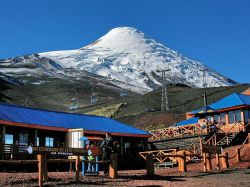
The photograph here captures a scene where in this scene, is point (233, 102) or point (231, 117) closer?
point (231, 117)

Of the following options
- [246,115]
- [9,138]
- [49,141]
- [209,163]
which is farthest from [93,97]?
[209,163]

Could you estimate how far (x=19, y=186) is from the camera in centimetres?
1411

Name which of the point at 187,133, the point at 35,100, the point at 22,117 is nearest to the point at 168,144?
the point at 187,133

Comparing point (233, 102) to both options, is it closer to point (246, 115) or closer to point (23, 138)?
point (246, 115)

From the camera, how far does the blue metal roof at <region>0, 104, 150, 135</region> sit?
29.6 metres

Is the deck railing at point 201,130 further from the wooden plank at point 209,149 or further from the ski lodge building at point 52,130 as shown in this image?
the wooden plank at point 209,149

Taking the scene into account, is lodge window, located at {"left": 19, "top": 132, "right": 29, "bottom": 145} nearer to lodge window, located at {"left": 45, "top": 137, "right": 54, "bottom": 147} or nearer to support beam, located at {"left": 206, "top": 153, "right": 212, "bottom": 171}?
lodge window, located at {"left": 45, "top": 137, "right": 54, "bottom": 147}

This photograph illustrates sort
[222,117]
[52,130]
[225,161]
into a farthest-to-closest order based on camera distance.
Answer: [222,117] < [52,130] < [225,161]

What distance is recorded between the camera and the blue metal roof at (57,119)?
1164 inches

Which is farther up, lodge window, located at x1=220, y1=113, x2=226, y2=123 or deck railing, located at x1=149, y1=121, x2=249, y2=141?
lodge window, located at x1=220, y1=113, x2=226, y2=123

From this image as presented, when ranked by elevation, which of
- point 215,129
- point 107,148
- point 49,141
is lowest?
point 107,148

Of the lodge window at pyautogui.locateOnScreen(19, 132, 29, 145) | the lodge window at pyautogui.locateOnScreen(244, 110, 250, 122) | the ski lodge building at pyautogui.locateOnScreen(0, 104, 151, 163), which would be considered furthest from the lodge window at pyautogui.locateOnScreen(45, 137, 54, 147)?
the lodge window at pyautogui.locateOnScreen(244, 110, 250, 122)

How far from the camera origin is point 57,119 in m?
33.2

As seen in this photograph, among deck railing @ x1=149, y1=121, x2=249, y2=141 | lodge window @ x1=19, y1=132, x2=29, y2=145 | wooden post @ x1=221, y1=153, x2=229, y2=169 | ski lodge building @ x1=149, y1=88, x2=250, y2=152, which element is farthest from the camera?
deck railing @ x1=149, y1=121, x2=249, y2=141
